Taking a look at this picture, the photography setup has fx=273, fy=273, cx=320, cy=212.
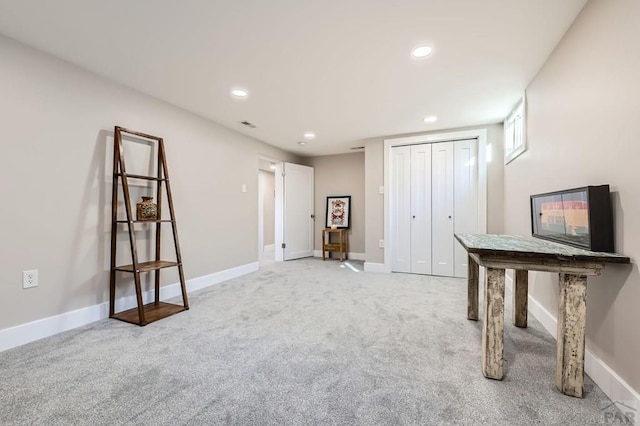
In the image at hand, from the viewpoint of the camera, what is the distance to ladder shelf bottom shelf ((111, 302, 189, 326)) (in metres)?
2.30

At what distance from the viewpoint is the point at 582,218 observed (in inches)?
58.2

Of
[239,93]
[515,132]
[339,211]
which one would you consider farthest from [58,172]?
[515,132]

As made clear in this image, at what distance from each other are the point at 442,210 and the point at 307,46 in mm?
2986

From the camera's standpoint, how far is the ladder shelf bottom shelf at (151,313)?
2304mm

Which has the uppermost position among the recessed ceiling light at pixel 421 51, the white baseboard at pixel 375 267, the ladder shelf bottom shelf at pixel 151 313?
the recessed ceiling light at pixel 421 51

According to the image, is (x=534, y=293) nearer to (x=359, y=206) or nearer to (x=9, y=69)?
(x=359, y=206)

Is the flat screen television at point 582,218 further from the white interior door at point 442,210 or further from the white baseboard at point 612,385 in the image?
the white interior door at point 442,210

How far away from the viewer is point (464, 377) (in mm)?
1513

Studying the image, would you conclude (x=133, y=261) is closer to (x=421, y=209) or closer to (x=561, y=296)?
(x=561, y=296)

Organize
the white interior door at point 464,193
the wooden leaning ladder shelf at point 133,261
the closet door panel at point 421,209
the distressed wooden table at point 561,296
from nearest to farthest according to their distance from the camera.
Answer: the distressed wooden table at point 561,296, the wooden leaning ladder shelf at point 133,261, the white interior door at point 464,193, the closet door panel at point 421,209

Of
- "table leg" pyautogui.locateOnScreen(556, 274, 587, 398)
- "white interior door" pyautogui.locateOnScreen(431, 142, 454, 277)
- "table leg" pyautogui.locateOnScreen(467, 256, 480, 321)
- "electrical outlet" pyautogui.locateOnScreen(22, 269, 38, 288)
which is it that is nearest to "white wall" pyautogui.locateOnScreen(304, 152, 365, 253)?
"white interior door" pyautogui.locateOnScreen(431, 142, 454, 277)

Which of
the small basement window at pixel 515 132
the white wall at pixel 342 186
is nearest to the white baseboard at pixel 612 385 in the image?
the small basement window at pixel 515 132

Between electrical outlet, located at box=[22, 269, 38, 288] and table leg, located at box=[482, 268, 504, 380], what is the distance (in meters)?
3.02

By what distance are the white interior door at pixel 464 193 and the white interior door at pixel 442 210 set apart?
0.21 feet
